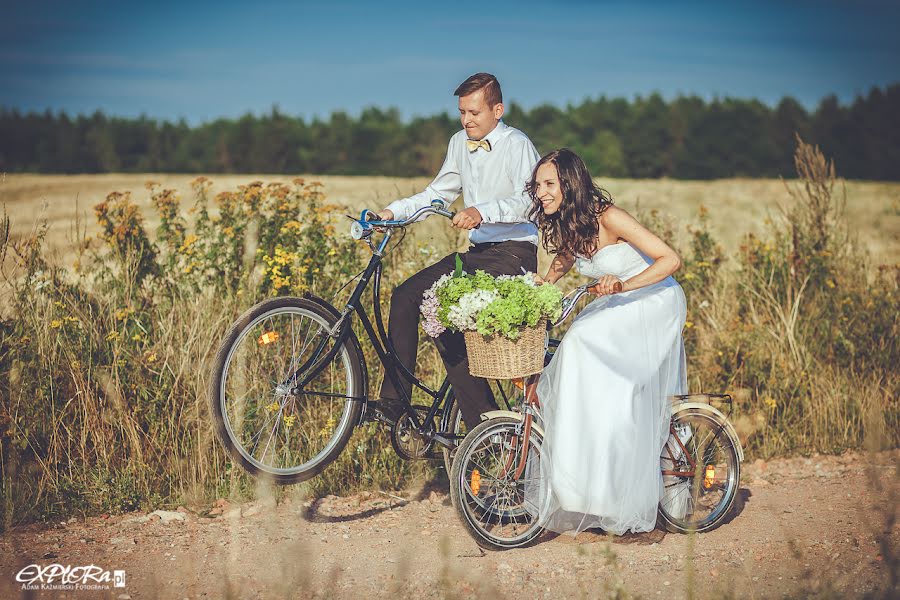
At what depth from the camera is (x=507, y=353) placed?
4.69 m

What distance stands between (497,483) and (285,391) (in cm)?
127

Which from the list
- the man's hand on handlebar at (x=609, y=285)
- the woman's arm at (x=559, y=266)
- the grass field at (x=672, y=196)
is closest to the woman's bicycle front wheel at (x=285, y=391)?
the woman's arm at (x=559, y=266)

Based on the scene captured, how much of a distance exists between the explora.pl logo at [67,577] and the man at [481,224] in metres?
1.66

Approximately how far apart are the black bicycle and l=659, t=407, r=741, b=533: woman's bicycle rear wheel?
3.16ft

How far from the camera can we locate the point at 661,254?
16.1ft

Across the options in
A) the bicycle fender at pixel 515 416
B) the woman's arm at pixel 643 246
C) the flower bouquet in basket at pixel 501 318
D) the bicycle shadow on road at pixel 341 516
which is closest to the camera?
the flower bouquet in basket at pixel 501 318

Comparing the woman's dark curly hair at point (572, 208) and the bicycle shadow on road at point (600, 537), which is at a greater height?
the woman's dark curly hair at point (572, 208)

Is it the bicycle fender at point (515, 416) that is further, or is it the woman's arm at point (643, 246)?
the bicycle fender at point (515, 416)

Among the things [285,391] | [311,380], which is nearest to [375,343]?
[311,380]

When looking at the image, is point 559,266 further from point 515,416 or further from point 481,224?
point 515,416

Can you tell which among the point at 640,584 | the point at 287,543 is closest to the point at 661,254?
the point at 640,584

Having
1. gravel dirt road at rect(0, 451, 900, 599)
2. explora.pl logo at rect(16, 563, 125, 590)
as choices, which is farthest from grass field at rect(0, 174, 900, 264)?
explora.pl logo at rect(16, 563, 125, 590)

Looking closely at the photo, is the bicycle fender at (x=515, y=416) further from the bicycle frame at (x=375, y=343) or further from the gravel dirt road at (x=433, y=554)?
the gravel dirt road at (x=433, y=554)

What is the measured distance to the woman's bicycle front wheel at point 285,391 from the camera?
473 cm
